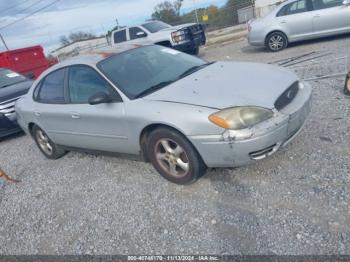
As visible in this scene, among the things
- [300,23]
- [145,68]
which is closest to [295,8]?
[300,23]

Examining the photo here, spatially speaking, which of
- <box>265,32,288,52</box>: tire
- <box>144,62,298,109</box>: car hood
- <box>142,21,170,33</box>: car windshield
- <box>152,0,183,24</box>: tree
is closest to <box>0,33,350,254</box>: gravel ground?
<box>144,62,298,109</box>: car hood

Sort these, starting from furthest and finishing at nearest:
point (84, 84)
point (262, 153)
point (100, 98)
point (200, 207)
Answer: point (84, 84)
point (100, 98)
point (200, 207)
point (262, 153)

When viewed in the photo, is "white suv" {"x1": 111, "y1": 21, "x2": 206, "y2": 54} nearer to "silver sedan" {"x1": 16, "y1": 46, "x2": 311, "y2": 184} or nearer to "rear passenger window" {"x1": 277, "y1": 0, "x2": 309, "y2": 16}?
"rear passenger window" {"x1": 277, "y1": 0, "x2": 309, "y2": 16}

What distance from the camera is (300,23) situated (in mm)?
9094

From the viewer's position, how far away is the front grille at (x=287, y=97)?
2963 millimetres

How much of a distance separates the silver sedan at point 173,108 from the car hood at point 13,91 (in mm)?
2885

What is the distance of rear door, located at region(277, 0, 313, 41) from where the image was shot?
8992mm

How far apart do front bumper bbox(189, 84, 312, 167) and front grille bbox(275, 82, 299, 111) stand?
2.0 inches

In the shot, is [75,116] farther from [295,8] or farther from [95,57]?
[295,8]

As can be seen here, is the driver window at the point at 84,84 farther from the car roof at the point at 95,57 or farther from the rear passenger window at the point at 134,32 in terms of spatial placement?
the rear passenger window at the point at 134,32

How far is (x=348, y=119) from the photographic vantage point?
400 centimetres

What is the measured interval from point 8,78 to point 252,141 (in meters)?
7.78

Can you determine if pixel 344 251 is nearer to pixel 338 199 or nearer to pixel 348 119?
pixel 338 199

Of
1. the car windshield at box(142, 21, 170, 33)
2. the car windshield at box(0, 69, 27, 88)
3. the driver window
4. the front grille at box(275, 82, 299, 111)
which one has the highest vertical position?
the car windshield at box(142, 21, 170, 33)
